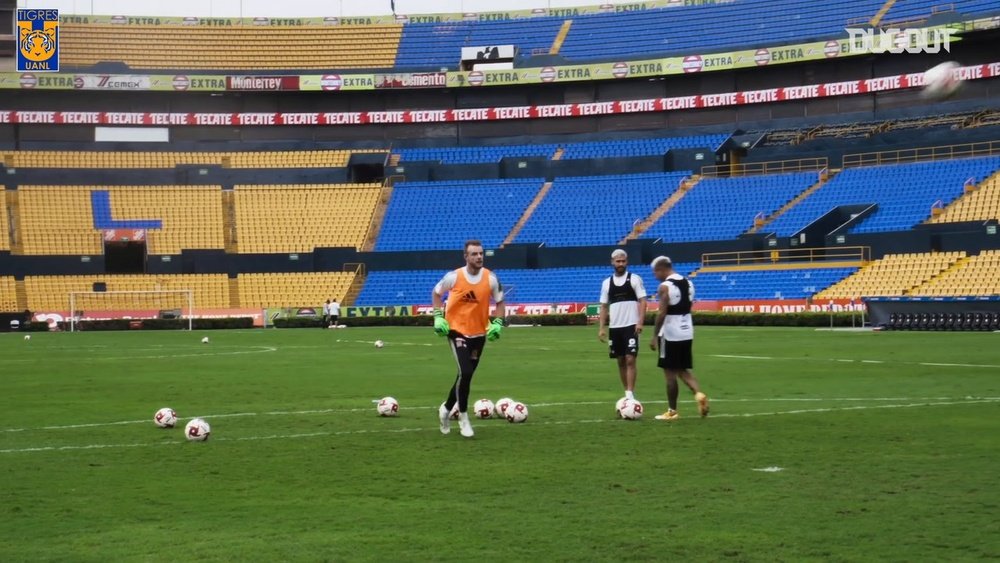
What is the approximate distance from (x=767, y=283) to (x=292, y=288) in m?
29.9

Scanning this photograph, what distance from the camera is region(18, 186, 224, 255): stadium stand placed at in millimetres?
76500

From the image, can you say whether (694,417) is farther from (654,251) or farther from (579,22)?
(579,22)

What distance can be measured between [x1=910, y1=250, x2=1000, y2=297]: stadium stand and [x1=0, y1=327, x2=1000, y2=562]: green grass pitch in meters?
31.4

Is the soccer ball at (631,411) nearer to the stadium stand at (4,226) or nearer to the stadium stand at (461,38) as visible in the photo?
the stadium stand at (4,226)

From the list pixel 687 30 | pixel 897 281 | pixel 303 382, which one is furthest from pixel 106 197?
pixel 303 382

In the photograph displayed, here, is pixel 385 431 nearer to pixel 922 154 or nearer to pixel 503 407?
pixel 503 407

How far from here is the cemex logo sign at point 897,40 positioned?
72688 millimetres

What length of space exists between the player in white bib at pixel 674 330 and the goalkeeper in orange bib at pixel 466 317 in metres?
2.51

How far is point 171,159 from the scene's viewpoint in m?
84.6

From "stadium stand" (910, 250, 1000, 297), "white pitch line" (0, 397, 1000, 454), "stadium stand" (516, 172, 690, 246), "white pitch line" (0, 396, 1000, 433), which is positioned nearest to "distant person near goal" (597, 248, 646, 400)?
"white pitch line" (0, 397, 1000, 454)

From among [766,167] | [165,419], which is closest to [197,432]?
[165,419]

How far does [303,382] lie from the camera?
80.4 feet

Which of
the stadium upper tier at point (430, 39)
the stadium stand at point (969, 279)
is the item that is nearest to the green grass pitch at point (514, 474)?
the stadium stand at point (969, 279)

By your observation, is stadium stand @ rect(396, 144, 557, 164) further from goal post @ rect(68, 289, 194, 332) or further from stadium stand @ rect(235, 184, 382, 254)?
goal post @ rect(68, 289, 194, 332)
